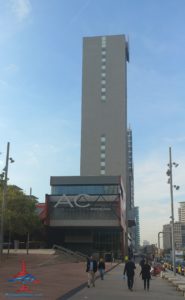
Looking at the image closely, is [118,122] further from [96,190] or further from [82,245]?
[82,245]

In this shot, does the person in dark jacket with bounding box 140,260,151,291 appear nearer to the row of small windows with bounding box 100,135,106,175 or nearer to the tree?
the tree

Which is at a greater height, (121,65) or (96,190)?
(121,65)

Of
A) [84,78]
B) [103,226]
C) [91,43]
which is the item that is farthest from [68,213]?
[91,43]

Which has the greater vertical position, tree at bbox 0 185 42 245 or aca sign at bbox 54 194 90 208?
aca sign at bbox 54 194 90 208

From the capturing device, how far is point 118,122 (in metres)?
133

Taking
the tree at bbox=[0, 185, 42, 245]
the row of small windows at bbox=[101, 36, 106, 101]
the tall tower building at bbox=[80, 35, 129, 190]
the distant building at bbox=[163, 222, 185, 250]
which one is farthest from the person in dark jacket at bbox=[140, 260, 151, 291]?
the row of small windows at bbox=[101, 36, 106, 101]

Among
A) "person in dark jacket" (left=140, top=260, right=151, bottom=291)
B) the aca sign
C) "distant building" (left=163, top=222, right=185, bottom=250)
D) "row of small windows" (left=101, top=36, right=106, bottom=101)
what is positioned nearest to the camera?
"person in dark jacket" (left=140, top=260, right=151, bottom=291)

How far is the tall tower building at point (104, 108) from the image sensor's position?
130625 millimetres

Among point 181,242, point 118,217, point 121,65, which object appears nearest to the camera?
→ point 118,217

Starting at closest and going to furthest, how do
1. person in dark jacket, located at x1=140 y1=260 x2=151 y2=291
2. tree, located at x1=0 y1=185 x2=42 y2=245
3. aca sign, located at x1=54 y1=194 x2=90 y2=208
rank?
person in dark jacket, located at x1=140 y1=260 x2=151 y2=291 → tree, located at x1=0 y1=185 x2=42 y2=245 → aca sign, located at x1=54 y1=194 x2=90 y2=208

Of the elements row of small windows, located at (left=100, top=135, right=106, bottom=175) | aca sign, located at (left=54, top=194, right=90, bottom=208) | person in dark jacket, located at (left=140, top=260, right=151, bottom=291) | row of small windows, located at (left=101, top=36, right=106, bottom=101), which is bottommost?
person in dark jacket, located at (left=140, top=260, right=151, bottom=291)

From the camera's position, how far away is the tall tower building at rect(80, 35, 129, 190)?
131 meters

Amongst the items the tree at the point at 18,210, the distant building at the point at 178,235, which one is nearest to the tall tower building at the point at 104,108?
the distant building at the point at 178,235

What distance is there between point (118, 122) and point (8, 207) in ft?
274
